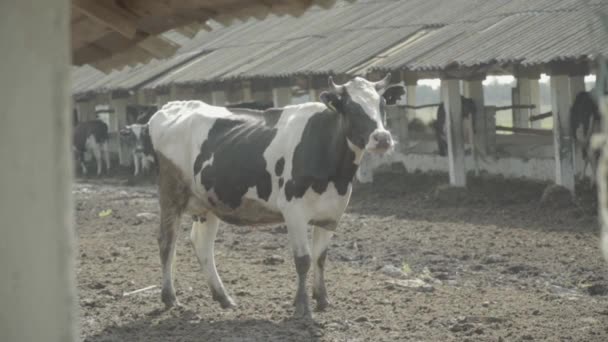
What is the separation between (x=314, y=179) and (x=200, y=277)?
8.82 ft

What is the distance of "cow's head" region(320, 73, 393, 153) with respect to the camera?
9867 mm

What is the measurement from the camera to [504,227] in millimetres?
15547

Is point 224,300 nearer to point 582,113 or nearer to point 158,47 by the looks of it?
point 158,47

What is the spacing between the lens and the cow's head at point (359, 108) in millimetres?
9867

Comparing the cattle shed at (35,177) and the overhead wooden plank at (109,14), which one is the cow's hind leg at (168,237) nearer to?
the overhead wooden plank at (109,14)

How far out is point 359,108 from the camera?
32.8 ft

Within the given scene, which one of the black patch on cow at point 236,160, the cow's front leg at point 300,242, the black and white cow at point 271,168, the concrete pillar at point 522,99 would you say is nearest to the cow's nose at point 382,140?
the black and white cow at point 271,168

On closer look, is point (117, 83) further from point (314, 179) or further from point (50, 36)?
point (50, 36)

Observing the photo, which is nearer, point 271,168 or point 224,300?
point 271,168

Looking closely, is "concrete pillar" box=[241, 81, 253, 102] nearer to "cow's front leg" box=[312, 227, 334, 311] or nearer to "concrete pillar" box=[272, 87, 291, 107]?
"concrete pillar" box=[272, 87, 291, 107]

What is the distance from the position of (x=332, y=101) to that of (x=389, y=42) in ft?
42.7

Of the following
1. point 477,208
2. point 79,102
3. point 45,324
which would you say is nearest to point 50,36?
point 45,324

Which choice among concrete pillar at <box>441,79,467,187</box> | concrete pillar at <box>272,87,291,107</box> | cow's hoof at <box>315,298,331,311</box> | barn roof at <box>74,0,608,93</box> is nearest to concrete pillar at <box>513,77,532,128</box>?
barn roof at <box>74,0,608,93</box>

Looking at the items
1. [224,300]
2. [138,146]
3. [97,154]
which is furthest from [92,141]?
[224,300]
